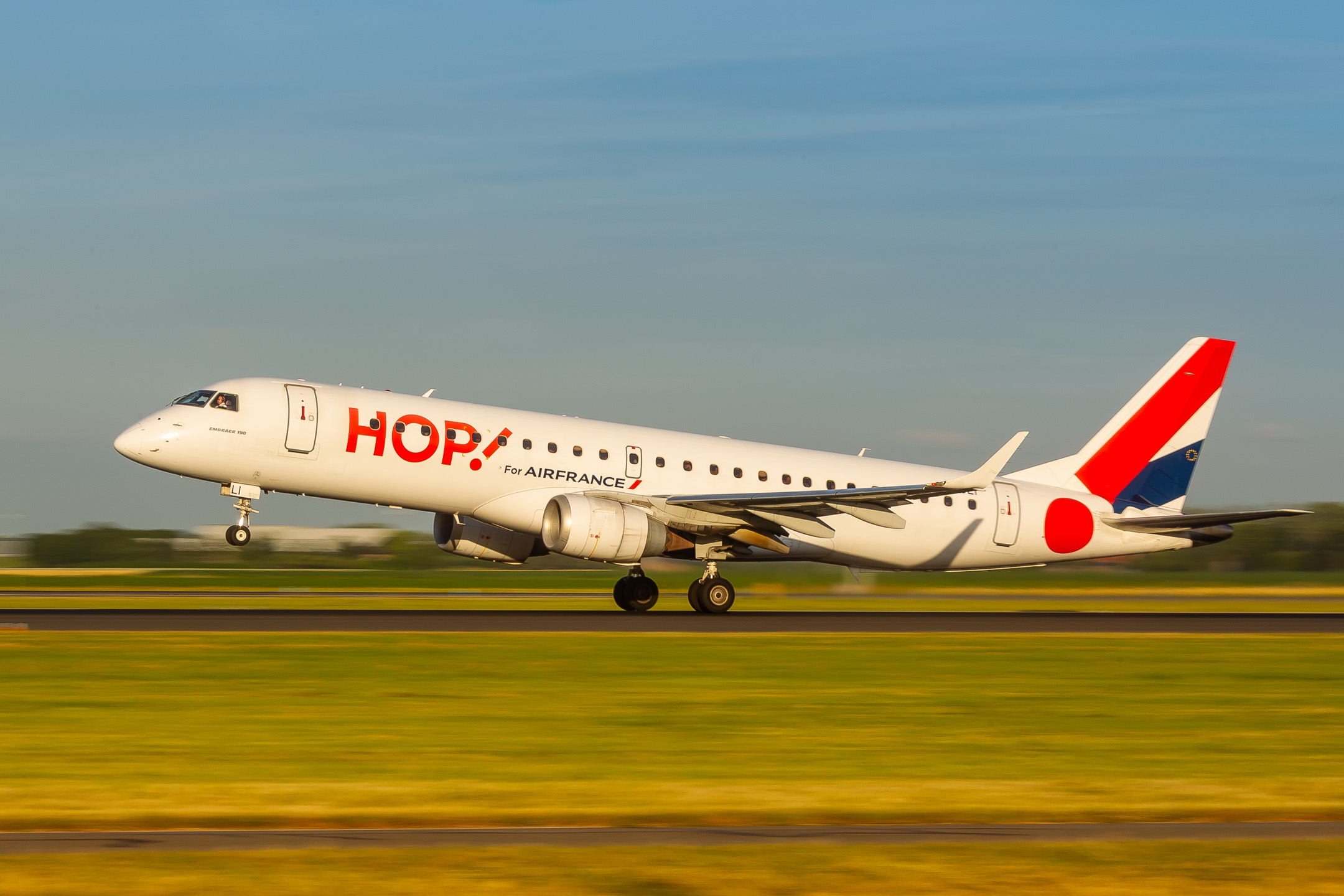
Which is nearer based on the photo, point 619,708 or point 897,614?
point 619,708

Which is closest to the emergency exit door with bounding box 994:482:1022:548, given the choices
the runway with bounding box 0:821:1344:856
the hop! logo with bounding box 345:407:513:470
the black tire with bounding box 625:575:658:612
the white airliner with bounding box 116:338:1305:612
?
the white airliner with bounding box 116:338:1305:612

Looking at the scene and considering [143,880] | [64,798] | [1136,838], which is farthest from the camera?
[64,798]

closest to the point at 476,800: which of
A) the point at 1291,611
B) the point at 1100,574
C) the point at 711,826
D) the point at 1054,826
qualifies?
the point at 711,826

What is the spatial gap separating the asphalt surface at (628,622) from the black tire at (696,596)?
1.26 ft

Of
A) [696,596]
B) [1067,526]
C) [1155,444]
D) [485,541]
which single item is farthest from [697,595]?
[1155,444]

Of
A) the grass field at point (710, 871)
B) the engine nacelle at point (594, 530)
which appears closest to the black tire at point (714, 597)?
the engine nacelle at point (594, 530)

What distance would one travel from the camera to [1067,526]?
41312 millimetres

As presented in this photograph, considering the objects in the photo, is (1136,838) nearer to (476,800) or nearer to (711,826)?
(711,826)

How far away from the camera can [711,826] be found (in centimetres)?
1038

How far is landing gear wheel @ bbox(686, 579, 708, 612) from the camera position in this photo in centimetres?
3544

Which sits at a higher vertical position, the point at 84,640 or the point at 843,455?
the point at 843,455

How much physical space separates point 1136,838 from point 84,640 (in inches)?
760

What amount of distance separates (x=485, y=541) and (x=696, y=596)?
5.56m

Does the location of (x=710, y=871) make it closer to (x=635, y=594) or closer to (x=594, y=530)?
(x=594, y=530)
